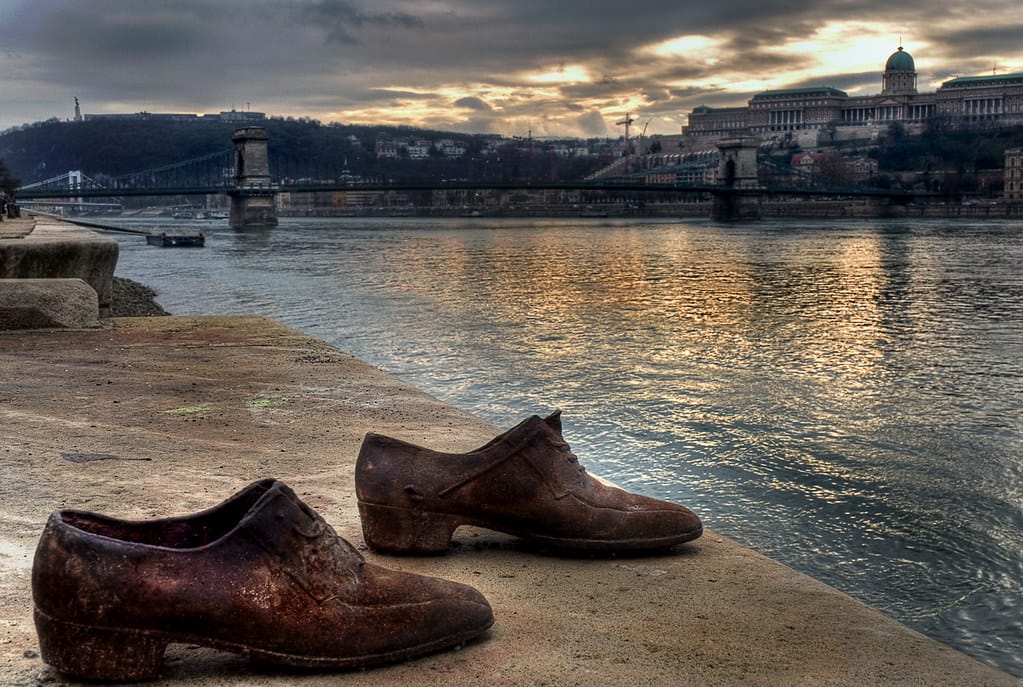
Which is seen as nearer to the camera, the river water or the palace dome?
the river water

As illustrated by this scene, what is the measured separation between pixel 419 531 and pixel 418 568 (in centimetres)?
11

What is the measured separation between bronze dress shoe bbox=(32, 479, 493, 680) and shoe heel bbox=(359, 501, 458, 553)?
569 millimetres

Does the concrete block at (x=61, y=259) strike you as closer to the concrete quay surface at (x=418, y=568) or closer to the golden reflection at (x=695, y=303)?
the concrete quay surface at (x=418, y=568)

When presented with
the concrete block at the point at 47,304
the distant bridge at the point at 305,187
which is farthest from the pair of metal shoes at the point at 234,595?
the distant bridge at the point at 305,187

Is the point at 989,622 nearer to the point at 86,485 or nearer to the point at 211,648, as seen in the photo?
the point at 211,648

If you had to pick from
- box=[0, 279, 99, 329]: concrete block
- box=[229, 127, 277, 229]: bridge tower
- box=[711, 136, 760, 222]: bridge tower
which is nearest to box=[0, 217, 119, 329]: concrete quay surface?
box=[0, 279, 99, 329]: concrete block

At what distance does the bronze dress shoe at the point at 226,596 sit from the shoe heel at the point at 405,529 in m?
0.57

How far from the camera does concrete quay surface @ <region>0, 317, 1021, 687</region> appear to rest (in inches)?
89.7

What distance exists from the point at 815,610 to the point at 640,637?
1.88 feet

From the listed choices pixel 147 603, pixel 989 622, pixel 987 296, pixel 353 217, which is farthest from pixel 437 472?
pixel 353 217

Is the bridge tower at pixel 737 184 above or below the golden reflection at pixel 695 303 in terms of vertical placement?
above

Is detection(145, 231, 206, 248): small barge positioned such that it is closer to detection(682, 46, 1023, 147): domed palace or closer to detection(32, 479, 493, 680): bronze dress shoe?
detection(32, 479, 493, 680): bronze dress shoe

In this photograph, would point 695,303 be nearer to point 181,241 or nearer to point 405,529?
point 405,529

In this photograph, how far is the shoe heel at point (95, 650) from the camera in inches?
83.3
